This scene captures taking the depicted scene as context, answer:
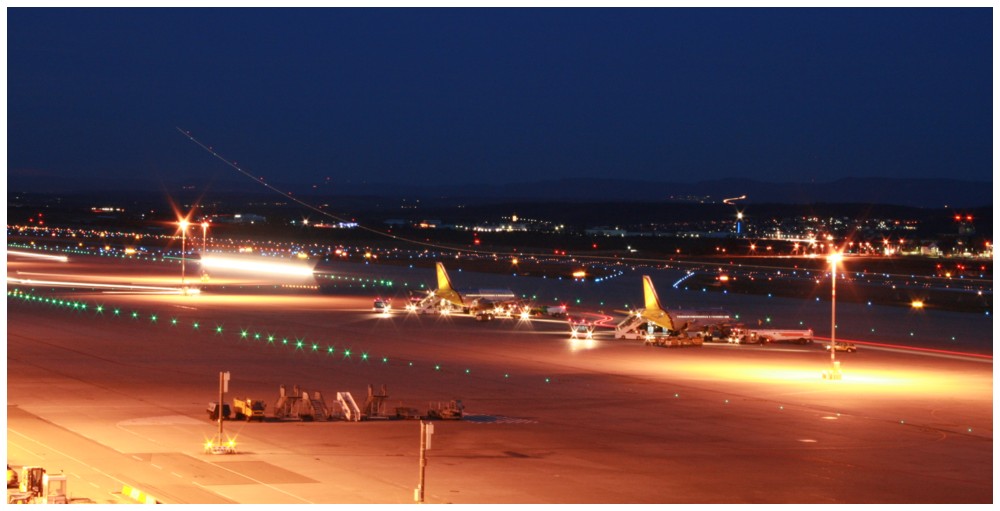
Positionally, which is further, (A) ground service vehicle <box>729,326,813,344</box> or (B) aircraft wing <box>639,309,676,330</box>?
(B) aircraft wing <box>639,309,676,330</box>

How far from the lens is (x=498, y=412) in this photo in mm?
37188

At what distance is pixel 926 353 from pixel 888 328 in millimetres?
12977

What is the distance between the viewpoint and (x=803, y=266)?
125 metres

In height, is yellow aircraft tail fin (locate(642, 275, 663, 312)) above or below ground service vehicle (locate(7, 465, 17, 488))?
above

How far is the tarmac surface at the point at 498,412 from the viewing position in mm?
26781

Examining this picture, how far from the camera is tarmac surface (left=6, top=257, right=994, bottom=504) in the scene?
87.9 feet

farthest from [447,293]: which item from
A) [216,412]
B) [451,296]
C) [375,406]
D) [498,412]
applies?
[216,412]

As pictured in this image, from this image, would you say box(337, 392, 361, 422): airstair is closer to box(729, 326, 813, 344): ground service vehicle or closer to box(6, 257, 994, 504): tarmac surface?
box(6, 257, 994, 504): tarmac surface

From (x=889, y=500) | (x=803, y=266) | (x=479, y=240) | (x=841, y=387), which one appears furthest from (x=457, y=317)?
(x=479, y=240)

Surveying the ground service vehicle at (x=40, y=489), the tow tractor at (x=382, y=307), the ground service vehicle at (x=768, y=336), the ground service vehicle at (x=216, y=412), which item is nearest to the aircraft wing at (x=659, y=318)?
the ground service vehicle at (x=768, y=336)

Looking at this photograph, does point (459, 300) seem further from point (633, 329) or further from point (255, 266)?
point (255, 266)

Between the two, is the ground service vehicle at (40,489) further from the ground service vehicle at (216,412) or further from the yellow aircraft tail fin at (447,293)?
the yellow aircraft tail fin at (447,293)

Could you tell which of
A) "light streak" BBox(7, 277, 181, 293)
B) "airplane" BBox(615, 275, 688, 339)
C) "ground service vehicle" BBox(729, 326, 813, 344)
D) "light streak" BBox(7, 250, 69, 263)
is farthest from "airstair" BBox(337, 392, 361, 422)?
"light streak" BBox(7, 250, 69, 263)

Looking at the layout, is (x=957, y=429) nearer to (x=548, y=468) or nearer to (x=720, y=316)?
(x=548, y=468)
